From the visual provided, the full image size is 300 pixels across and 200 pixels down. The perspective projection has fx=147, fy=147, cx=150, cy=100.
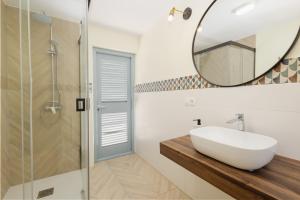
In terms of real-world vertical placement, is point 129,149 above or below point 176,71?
below

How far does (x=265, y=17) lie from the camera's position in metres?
1.03

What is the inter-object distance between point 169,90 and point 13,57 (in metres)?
1.81

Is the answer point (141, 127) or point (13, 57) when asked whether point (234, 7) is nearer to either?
point (141, 127)

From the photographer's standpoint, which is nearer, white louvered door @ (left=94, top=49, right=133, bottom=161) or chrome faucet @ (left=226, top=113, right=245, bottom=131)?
chrome faucet @ (left=226, top=113, right=245, bottom=131)

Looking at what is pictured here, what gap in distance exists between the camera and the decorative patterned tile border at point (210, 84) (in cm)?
90

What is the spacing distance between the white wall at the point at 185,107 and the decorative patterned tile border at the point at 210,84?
0.04m

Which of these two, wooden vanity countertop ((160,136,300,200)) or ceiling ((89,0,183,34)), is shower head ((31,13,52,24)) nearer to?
ceiling ((89,0,183,34))

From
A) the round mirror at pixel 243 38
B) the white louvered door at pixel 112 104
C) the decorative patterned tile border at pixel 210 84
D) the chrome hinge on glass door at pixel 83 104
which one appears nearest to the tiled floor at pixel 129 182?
the white louvered door at pixel 112 104

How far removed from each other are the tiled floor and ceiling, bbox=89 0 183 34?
219 cm

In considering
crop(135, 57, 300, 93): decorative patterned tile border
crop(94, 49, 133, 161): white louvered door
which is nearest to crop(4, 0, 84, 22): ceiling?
crop(94, 49, 133, 161): white louvered door

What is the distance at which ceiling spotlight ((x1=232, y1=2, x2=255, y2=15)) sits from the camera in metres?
1.09

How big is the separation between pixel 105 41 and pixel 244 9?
191 centimetres

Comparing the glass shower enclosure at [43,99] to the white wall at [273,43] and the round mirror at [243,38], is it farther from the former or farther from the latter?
the white wall at [273,43]

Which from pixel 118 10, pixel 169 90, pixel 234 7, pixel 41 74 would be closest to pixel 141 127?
pixel 169 90
